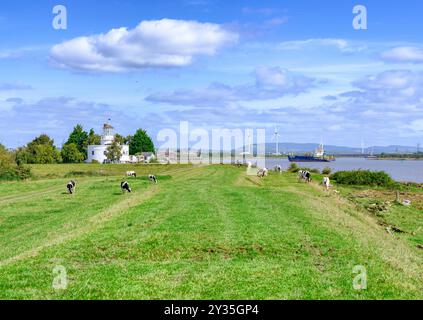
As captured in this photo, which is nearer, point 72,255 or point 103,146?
point 72,255

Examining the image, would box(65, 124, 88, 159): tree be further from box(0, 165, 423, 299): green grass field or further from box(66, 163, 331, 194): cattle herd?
box(0, 165, 423, 299): green grass field

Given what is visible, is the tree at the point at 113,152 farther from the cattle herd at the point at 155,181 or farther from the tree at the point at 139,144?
the cattle herd at the point at 155,181

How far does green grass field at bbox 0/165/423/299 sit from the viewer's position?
13.7m

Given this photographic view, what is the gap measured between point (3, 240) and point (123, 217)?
6.42m

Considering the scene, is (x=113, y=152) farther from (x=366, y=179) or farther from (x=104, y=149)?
(x=366, y=179)

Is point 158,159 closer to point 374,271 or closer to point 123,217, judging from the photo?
point 123,217

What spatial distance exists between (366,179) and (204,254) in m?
70.7

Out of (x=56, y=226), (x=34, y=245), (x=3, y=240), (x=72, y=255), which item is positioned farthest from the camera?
(x=56, y=226)

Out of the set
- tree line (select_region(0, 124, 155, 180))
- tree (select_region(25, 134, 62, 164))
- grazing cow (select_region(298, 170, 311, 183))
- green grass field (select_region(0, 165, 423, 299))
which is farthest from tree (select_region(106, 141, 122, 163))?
green grass field (select_region(0, 165, 423, 299))

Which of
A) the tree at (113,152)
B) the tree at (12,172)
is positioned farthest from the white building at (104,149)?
the tree at (12,172)

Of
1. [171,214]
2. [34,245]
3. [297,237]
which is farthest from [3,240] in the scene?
[297,237]

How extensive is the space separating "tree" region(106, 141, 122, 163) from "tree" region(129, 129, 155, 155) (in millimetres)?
28826

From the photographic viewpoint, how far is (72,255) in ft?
61.2
